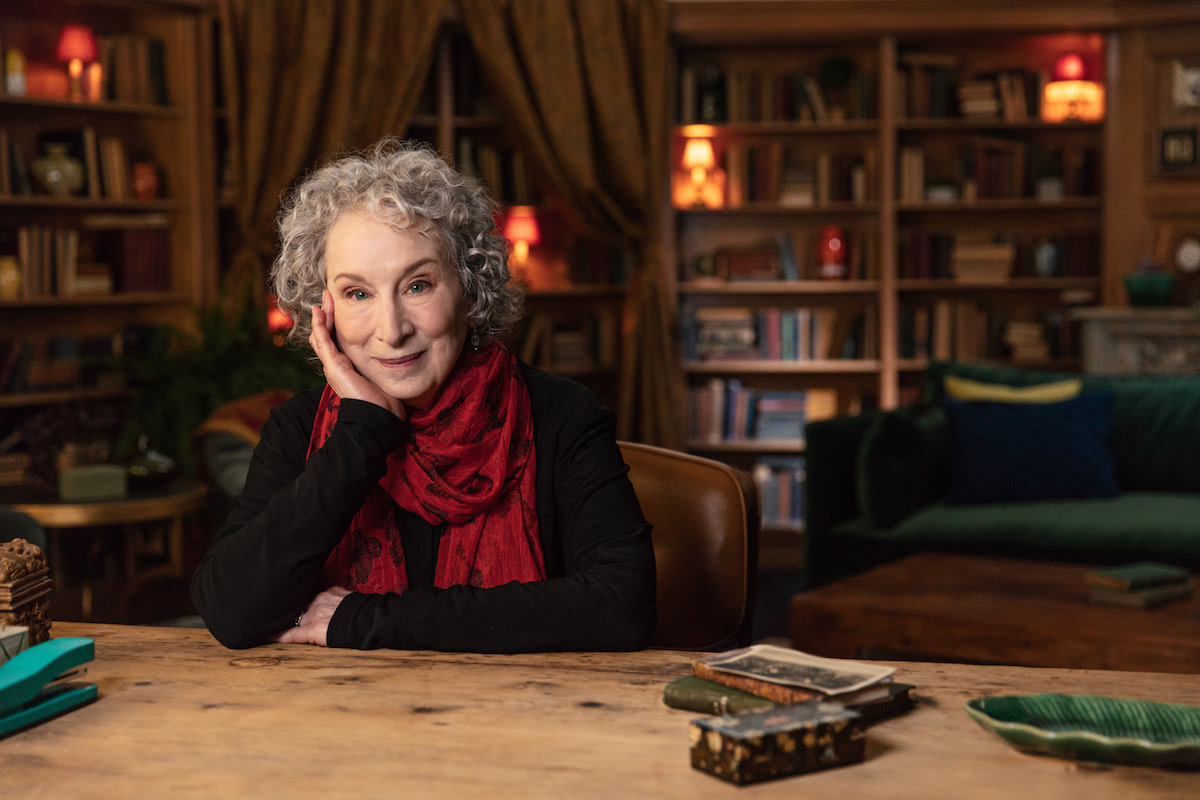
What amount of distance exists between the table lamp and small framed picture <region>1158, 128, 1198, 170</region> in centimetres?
473

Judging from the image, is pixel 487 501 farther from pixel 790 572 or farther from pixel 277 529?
pixel 790 572

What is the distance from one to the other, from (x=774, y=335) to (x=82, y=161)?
3175 millimetres

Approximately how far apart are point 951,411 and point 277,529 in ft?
10.2

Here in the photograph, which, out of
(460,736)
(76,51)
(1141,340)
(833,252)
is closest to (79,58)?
(76,51)

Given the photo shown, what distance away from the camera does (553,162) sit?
5.44m

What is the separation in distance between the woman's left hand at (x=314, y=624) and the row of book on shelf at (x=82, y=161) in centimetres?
395

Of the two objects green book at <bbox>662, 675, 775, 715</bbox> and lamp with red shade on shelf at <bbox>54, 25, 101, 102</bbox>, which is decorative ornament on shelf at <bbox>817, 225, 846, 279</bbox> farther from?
green book at <bbox>662, 675, 775, 715</bbox>

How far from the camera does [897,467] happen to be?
12.7 feet

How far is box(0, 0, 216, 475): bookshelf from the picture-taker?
187 inches

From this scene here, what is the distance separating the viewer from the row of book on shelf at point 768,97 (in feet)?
18.3

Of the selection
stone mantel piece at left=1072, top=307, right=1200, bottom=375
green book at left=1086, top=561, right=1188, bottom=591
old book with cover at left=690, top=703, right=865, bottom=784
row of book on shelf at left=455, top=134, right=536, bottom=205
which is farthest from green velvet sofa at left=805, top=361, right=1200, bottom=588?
old book with cover at left=690, top=703, right=865, bottom=784

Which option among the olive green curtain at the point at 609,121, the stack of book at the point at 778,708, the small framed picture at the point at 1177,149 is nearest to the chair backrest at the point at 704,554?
the stack of book at the point at 778,708

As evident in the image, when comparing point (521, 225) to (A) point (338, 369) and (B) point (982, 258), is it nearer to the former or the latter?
(B) point (982, 258)

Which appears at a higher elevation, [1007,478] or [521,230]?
[521,230]
